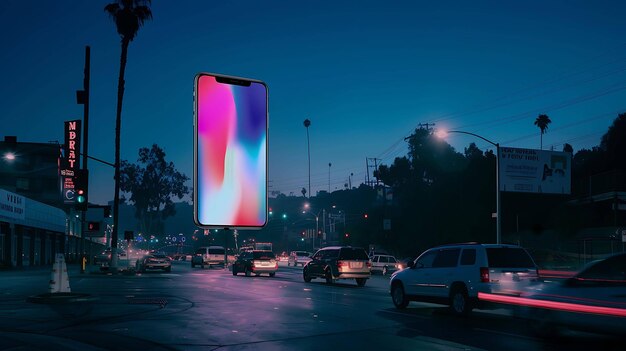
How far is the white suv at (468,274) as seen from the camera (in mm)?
16094

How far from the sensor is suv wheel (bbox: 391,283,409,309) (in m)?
19.1

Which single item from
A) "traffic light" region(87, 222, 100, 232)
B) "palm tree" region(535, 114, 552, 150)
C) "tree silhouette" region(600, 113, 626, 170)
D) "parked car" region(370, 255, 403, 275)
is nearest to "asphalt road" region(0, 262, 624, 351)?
"traffic light" region(87, 222, 100, 232)

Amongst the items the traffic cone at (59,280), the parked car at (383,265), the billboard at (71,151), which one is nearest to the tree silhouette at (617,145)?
the parked car at (383,265)

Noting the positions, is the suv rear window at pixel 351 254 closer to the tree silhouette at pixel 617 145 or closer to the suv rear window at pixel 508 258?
the suv rear window at pixel 508 258

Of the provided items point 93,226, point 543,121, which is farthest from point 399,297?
point 543,121

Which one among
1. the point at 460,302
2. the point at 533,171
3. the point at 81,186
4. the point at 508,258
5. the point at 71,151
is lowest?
the point at 460,302

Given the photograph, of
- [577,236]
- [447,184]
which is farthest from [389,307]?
[447,184]

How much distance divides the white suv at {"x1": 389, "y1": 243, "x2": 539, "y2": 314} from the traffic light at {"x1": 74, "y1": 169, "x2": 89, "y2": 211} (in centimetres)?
1467

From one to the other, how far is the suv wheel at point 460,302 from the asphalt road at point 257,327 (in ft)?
0.90

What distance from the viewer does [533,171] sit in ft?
151

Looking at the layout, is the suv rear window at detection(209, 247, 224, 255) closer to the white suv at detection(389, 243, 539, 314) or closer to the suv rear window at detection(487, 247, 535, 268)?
the white suv at detection(389, 243, 539, 314)

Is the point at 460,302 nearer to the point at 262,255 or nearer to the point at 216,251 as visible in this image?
the point at 262,255

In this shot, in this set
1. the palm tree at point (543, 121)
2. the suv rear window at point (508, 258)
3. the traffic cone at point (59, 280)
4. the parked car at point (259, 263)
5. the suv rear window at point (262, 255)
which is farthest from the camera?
the palm tree at point (543, 121)

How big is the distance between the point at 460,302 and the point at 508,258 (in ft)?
5.58
